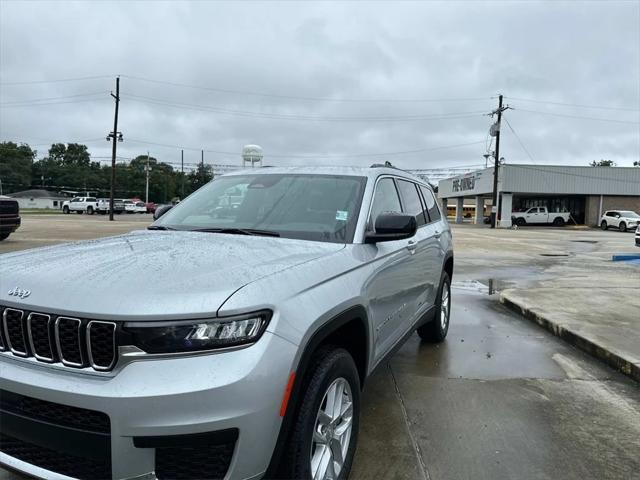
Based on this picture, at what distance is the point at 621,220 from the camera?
39.3 meters

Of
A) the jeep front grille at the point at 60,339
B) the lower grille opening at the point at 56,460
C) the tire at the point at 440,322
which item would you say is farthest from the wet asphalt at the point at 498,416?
the jeep front grille at the point at 60,339

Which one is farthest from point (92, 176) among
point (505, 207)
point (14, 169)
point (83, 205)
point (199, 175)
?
point (505, 207)

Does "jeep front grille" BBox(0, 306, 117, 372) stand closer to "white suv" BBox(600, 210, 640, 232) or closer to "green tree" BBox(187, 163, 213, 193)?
"white suv" BBox(600, 210, 640, 232)

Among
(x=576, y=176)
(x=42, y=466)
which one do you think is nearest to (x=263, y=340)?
(x=42, y=466)

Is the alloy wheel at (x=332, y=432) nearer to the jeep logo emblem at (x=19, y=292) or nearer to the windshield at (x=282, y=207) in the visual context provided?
the windshield at (x=282, y=207)

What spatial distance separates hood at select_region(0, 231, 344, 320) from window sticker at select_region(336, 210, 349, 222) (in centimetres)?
33

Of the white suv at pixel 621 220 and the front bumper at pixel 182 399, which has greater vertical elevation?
the white suv at pixel 621 220

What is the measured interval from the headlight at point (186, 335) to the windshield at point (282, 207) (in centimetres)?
119

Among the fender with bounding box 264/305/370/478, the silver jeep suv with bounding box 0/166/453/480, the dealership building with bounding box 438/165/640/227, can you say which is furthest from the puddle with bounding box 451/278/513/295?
the dealership building with bounding box 438/165/640/227

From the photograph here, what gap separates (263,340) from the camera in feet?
6.49

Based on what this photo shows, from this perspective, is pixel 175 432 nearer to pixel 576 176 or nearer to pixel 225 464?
pixel 225 464

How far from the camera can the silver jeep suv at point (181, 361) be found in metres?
1.84

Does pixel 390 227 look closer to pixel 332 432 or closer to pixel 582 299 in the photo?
pixel 332 432

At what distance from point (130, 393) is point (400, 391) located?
290cm
